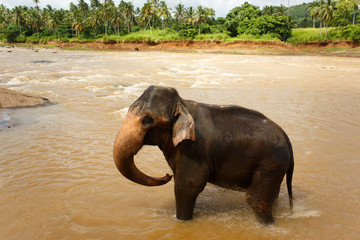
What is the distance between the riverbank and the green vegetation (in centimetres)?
107

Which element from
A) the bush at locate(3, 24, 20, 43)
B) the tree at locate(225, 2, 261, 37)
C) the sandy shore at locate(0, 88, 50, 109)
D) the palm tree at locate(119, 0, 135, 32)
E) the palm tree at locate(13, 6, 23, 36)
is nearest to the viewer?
the sandy shore at locate(0, 88, 50, 109)

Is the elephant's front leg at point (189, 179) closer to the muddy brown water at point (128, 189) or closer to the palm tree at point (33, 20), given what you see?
the muddy brown water at point (128, 189)

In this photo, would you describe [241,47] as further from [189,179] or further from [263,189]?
[189,179]

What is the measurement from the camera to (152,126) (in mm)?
2705

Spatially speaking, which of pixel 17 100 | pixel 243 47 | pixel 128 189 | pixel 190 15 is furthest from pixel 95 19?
pixel 128 189

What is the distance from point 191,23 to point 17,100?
61.5 meters

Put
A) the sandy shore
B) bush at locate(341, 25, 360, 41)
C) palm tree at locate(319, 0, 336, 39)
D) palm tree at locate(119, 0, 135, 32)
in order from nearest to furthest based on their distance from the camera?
the sandy shore, bush at locate(341, 25, 360, 41), palm tree at locate(319, 0, 336, 39), palm tree at locate(119, 0, 135, 32)

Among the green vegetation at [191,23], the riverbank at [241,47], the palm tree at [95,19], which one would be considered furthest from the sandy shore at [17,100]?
the palm tree at [95,19]

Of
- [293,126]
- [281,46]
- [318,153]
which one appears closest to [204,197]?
[318,153]

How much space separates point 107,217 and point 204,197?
1.25 metres

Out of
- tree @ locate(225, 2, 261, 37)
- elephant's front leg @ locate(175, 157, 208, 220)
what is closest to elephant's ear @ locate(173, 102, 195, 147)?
elephant's front leg @ locate(175, 157, 208, 220)

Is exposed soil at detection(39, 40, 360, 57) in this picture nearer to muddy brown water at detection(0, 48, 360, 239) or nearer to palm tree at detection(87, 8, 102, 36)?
palm tree at detection(87, 8, 102, 36)

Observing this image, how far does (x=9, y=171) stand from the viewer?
14.4 ft

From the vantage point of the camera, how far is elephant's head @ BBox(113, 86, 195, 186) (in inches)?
103
